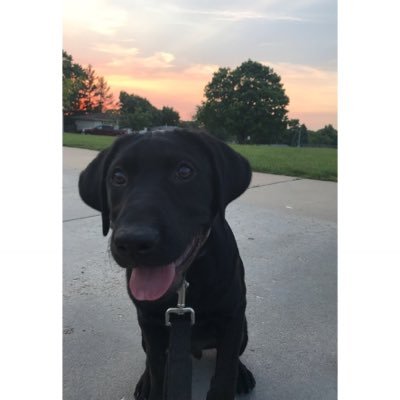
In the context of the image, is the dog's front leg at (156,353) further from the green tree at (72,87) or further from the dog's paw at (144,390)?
the green tree at (72,87)

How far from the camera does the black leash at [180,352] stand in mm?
1549

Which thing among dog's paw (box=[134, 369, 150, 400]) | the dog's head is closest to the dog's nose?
the dog's head

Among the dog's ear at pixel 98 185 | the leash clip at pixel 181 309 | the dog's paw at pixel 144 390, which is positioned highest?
the dog's ear at pixel 98 185

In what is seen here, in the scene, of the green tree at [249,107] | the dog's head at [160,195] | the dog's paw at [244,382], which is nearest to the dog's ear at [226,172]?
the dog's head at [160,195]

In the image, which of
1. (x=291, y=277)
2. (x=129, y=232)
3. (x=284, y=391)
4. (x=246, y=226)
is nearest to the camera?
(x=129, y=232)

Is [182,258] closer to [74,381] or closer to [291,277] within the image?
[74,381]

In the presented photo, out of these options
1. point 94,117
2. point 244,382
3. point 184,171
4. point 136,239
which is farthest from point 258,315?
point 94,117

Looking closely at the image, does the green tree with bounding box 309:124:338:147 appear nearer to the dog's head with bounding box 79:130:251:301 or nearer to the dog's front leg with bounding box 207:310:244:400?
the dog's head with bounding box 79:130:251:301

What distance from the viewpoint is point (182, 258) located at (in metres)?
1.49

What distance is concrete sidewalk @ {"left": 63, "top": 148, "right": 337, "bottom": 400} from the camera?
6.81ft

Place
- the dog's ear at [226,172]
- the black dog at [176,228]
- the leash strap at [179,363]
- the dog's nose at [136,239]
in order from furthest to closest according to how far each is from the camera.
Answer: the dog's ear at [226,172] → the leash strap at [179,363] → the black dog at [176,228] → the dog's nose at [136,239]

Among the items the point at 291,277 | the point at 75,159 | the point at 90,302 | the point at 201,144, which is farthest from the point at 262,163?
the point at 201,144

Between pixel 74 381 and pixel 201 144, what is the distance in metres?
1.38

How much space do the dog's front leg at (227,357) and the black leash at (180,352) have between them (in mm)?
187
